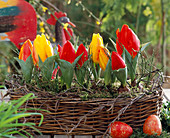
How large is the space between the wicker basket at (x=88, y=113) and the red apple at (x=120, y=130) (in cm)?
2

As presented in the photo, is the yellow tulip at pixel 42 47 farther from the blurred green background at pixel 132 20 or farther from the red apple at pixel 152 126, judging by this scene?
the blurred green background at pixel 132 20

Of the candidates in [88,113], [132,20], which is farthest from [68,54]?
[132,20]

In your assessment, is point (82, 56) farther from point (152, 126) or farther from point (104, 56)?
point (152, 126)

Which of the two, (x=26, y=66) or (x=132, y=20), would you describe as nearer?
(x=26, y=66)

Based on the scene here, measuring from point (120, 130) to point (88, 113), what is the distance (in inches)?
3.2

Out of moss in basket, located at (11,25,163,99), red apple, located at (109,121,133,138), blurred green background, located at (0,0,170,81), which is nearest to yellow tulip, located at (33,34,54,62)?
moss in basket, located at (11,25,163,99)

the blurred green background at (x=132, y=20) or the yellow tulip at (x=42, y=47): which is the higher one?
the blurred green background at (x=132, y=20)

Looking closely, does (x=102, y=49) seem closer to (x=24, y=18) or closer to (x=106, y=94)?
(x=106, y=94)

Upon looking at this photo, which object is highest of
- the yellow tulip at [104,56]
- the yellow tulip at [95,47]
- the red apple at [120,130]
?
the yellow tulip at [95,47]

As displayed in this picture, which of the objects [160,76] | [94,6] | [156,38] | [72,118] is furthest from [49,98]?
[94,6]

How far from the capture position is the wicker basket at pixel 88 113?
1.81ft

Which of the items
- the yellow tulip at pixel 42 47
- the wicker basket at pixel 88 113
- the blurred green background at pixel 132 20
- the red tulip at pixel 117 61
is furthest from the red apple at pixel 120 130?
the blurred green background at pixel 132 20

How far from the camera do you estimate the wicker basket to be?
55cm

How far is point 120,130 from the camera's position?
54cm
